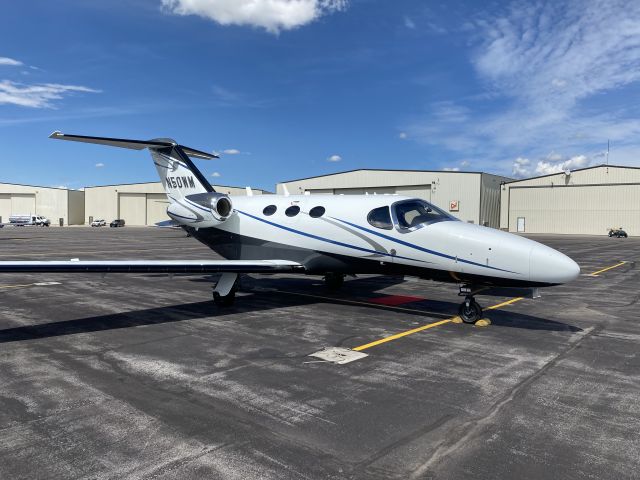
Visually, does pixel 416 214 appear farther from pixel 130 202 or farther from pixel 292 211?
pixel 130 202

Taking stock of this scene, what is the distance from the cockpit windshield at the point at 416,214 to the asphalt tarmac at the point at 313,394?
1.95m

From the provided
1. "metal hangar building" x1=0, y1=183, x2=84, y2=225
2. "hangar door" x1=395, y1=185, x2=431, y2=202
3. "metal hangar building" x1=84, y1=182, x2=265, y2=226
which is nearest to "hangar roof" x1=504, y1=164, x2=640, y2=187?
"hangar door" x1=395, y1=185, x2=431, y2=202

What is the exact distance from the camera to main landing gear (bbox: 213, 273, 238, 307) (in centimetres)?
1045

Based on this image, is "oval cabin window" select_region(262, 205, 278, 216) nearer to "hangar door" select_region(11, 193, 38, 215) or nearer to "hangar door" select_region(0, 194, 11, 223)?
"hangar door" select_region(11, 193, 38, 215)

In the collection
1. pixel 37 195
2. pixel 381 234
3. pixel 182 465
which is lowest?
pixel 182 465

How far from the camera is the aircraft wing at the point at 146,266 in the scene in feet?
25.3

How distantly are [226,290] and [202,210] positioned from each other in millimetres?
3198

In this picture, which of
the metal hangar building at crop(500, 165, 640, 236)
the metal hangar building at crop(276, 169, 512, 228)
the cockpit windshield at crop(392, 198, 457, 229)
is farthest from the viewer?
the metal hangar building at crop(500, 165, 640, 236)

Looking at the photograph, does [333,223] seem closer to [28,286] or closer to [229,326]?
[229,326]

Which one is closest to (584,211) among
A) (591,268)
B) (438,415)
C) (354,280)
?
(591,268)

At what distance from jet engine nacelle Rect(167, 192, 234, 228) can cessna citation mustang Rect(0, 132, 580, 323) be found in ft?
0.10

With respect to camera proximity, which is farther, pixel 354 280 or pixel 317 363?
pixel 354 280

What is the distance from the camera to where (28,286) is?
13.9 m

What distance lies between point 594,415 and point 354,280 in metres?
10.8
